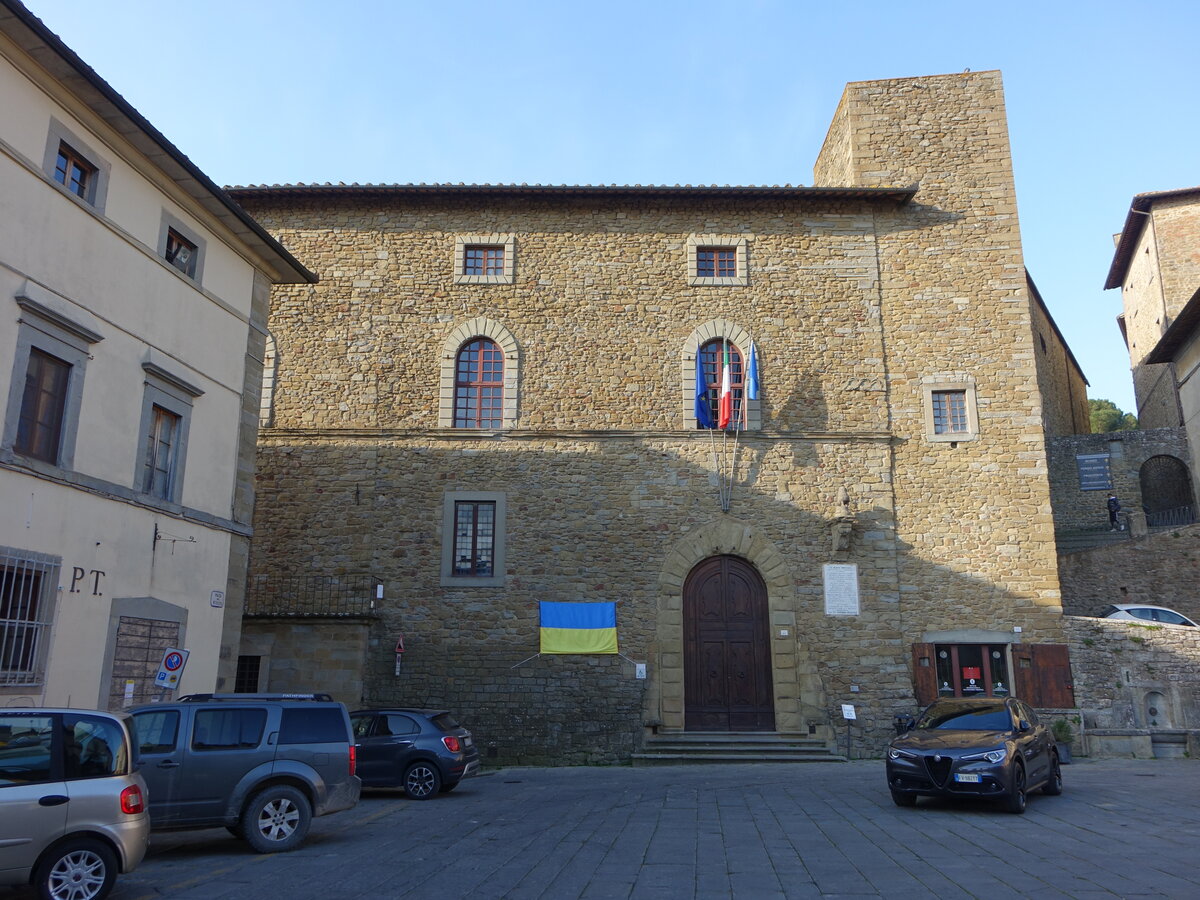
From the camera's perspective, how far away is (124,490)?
1194cm

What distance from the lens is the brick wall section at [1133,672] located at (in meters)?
17.7

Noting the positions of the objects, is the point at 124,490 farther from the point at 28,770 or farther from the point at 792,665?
the point at 792,665

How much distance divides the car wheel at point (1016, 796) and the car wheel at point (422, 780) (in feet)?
23.5

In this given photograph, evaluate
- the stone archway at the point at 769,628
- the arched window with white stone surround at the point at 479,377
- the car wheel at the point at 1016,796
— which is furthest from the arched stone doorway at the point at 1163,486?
the car wheel at the point at 1016,796

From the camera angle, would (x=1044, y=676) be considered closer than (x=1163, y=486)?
Yes

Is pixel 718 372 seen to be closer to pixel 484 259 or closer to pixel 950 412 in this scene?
pixel 950 412

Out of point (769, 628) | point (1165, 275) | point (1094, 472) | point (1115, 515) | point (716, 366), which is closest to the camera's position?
point (769, 628)

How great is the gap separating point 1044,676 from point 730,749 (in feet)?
20.4

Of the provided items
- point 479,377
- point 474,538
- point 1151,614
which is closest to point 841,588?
point 474,538

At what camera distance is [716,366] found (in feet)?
63.5

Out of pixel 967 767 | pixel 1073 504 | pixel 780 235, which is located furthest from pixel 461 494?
pixel 1073 504

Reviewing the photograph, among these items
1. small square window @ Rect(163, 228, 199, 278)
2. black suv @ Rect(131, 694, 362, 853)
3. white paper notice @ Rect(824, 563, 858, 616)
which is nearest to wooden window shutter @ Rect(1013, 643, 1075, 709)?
white paper notice @ Rect(824, 563, 858, 616)

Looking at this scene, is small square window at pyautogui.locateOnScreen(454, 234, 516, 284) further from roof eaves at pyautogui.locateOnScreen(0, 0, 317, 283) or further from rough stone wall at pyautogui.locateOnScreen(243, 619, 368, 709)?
rough stone wall at pyautogui.locateOnScreen(243, 619, 368, 709)

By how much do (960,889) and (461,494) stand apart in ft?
A: 43.1
